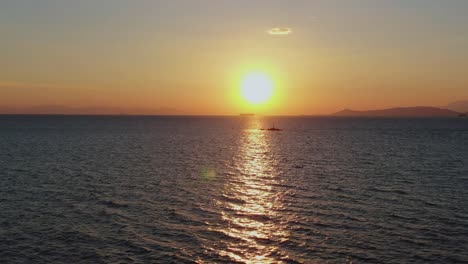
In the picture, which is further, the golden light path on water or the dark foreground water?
the golden light path on water

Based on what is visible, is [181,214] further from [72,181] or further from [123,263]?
[72,181]

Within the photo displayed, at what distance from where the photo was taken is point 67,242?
115 ft

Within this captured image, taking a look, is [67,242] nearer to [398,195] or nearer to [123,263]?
[123,263]

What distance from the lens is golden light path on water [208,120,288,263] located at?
109 ft

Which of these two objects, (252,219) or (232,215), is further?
(232,215)

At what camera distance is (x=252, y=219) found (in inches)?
1693

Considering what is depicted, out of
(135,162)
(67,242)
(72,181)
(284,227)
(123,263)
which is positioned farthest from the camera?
(135,162)

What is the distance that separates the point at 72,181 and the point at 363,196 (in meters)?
44.2

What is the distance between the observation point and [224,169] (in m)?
82.6

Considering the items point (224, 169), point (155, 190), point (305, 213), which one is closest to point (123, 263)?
point (305, 213)

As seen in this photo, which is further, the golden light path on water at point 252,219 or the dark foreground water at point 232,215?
the golden light path on water at point 252,219

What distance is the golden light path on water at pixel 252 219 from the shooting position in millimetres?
33156

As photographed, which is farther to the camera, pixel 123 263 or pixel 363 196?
pixel 363 196

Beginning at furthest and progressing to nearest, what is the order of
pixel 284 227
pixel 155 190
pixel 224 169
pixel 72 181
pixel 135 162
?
pixel 135 162 < pixel 224 169 < pixel 72 181 < pixel 155 190 < pixel 284 227
